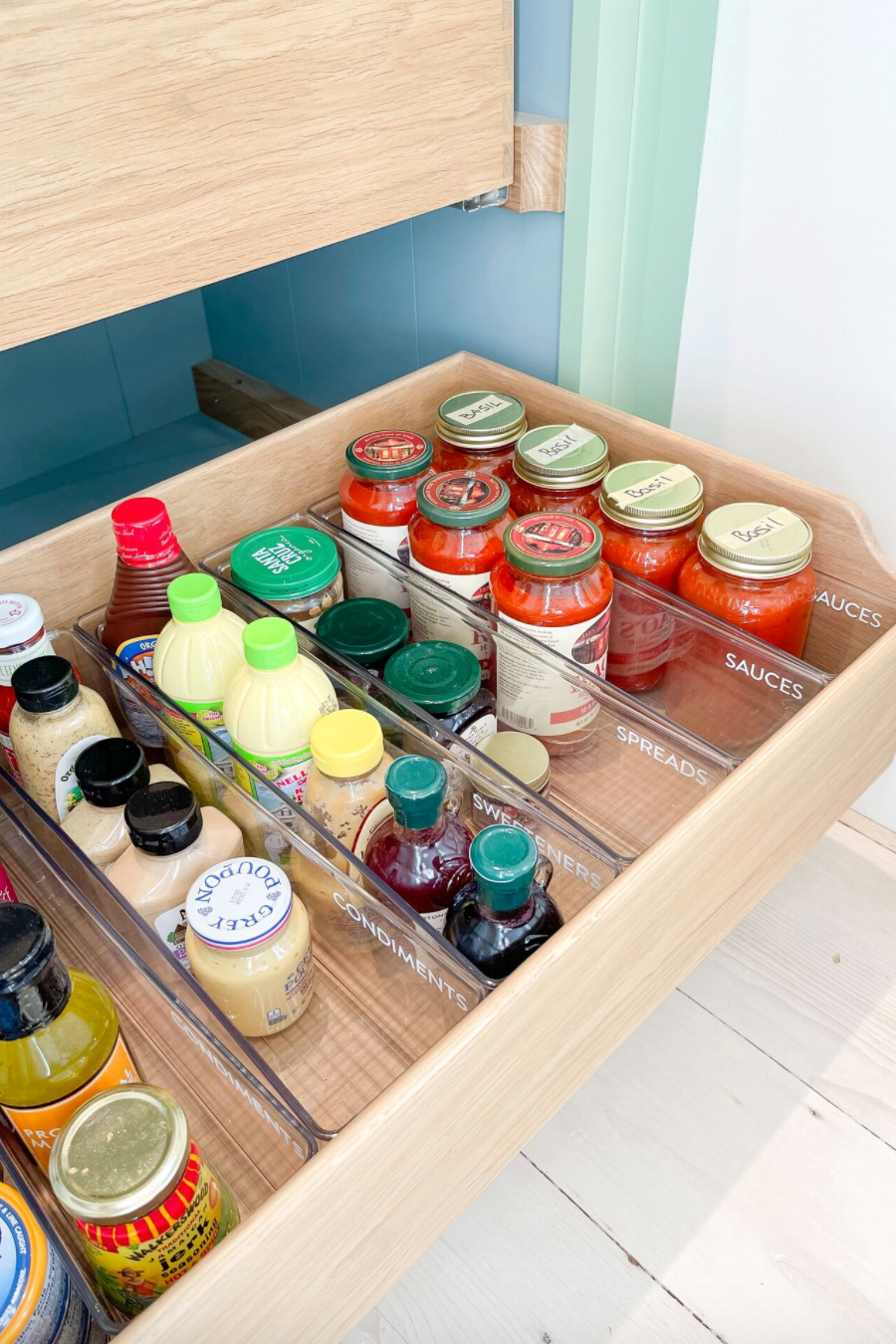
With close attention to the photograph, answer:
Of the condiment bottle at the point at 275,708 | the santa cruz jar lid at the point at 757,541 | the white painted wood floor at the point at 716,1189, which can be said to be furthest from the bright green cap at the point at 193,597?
the white painted wood floor at the point at 716,1189

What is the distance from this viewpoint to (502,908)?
0.56m

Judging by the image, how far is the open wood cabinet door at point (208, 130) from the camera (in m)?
0.58

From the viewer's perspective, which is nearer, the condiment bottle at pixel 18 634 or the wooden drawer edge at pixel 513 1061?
the wooden drawer edge at pixel 513 1061

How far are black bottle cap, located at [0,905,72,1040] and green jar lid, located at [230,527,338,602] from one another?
37 cm

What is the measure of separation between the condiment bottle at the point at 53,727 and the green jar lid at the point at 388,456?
300 millimetres

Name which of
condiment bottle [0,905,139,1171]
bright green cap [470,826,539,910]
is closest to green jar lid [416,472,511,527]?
bright green cap [470,826,539,910]

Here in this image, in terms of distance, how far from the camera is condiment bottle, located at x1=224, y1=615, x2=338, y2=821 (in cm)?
66

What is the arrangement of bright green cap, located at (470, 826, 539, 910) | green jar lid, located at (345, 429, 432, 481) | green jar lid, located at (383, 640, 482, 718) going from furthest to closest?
green jar lid, located at (345, 429, 432, 481) → green jar lid, located at (383, 640, 482, 718) → bright green cap, located at (470, 826, 539, 910)

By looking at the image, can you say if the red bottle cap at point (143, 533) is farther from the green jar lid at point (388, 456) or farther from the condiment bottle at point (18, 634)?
the green jar lid at point (388, 456)

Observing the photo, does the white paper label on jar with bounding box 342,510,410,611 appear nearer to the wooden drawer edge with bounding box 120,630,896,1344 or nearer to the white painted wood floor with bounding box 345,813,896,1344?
the wooden drawer edge with bounding box 120,630,896,1344

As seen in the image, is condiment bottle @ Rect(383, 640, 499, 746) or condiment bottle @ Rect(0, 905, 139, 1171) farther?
condiment bottle @ Rect(383, 640, 499, 746)

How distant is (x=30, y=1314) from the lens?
1.42 ft

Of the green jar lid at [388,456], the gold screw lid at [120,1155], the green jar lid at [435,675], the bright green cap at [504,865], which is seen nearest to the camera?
the gold screw lid at [120,1155]

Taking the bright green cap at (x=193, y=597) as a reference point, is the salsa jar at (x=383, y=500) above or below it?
below
